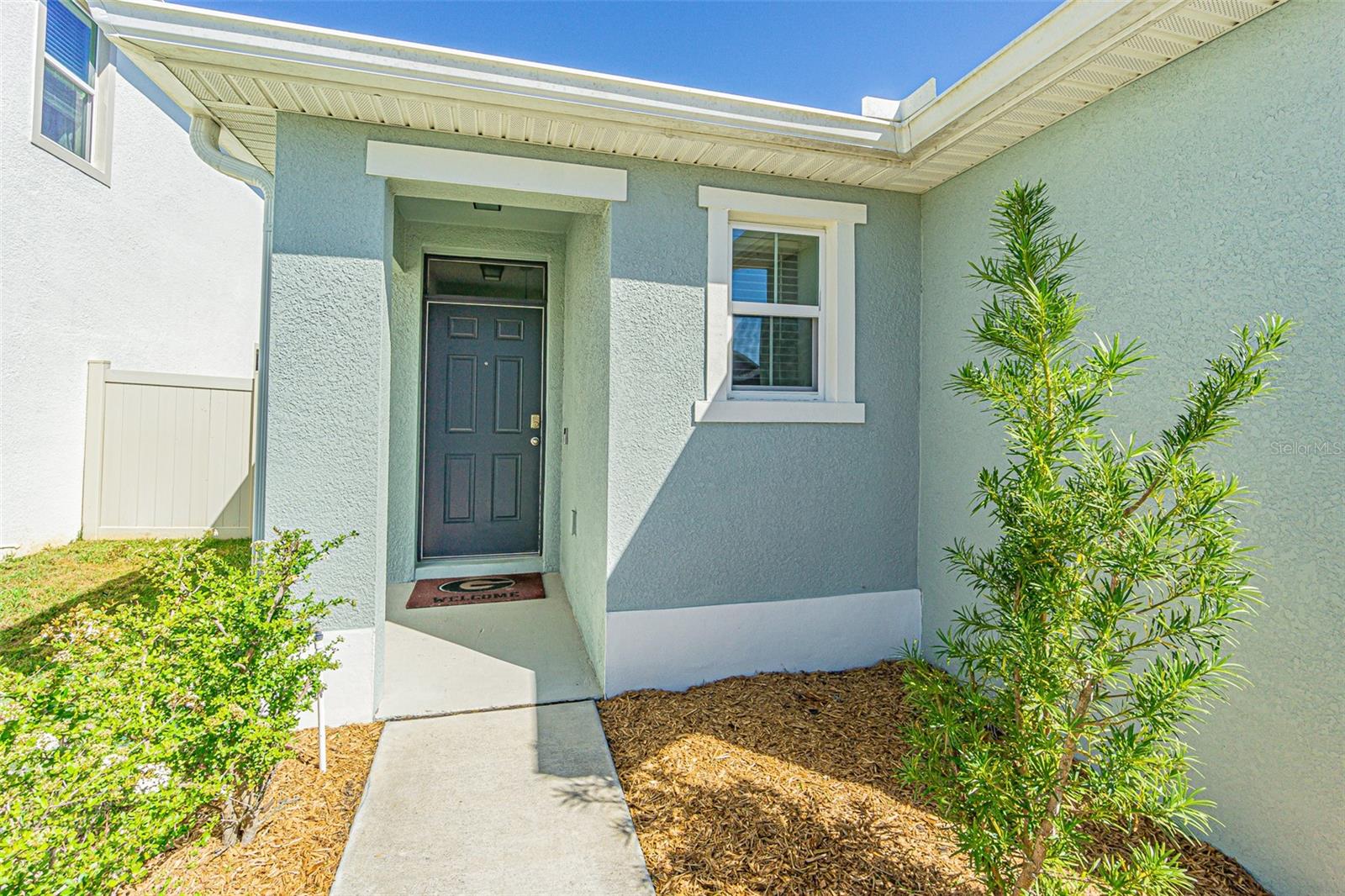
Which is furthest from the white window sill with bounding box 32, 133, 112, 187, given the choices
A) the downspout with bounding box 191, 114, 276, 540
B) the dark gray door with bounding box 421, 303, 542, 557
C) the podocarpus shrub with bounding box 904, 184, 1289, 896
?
the podocarpus shrub with bounding box 904, 184, 1289, 896

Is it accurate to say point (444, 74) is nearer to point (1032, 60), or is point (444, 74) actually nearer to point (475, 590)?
point (1032, 60)

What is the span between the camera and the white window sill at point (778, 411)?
3.79m

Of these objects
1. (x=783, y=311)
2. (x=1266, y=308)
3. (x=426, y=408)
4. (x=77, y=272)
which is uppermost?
(x=77, y=272)

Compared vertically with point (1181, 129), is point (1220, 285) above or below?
below

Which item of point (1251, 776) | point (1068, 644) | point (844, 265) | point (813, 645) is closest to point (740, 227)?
point (844, 265)

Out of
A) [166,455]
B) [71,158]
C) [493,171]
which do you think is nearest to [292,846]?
[493,171]

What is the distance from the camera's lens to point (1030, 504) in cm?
171

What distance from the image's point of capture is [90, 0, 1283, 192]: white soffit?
8.52ft

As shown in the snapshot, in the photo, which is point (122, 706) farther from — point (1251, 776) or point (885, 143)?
point (885, 143)

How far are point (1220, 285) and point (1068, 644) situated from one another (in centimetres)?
189

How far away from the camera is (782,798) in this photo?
266cm

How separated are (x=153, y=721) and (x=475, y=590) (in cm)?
347

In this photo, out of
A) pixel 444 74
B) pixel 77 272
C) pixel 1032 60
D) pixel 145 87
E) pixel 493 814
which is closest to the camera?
pixel 493 814

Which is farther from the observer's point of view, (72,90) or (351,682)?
(72,90)
